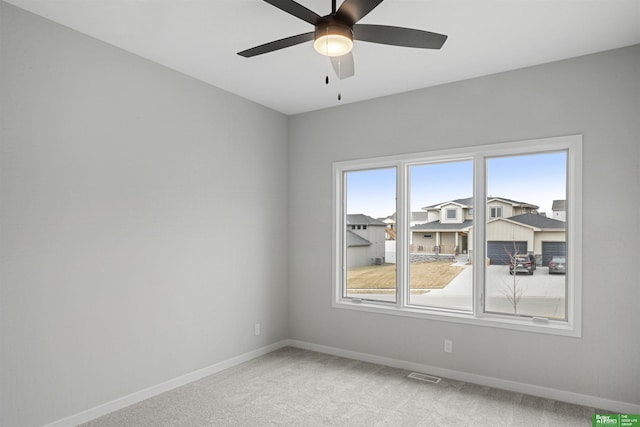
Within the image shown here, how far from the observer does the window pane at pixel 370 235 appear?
4.31 m

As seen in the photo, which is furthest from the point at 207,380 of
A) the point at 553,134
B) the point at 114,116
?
the point at 553,134

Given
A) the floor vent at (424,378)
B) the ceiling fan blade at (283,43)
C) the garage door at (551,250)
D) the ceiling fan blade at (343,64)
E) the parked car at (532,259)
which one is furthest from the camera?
the floor vent at (424,378)

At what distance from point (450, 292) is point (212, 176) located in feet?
8.67

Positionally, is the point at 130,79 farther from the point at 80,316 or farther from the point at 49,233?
the point at 80,316

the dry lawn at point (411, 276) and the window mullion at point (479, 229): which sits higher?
the window mullion at point (479, 229)

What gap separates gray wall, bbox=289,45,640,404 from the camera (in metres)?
3.04

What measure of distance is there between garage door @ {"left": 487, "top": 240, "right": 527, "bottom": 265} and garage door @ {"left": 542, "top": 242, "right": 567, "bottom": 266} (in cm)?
18

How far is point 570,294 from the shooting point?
3.27 metres

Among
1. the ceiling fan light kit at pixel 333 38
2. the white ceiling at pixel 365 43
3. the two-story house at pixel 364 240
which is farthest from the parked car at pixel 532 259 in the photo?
the ceiling fan light kit at pixel 333 38

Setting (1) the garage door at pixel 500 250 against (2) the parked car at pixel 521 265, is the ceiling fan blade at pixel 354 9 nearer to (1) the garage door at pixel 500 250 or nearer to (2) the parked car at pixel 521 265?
(1) the garage door at pixel 500 250

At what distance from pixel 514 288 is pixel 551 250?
1.52 ft

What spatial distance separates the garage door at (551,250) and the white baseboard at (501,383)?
107 cm

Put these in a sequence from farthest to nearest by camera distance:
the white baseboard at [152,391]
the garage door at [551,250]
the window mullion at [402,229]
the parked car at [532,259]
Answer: the window mullion at [402,229] → the parked car at [532,259] → the garage door at [551,250] → the white baseboard at [152,391]

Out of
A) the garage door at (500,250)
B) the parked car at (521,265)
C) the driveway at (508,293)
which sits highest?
the garage door at (500,250)
